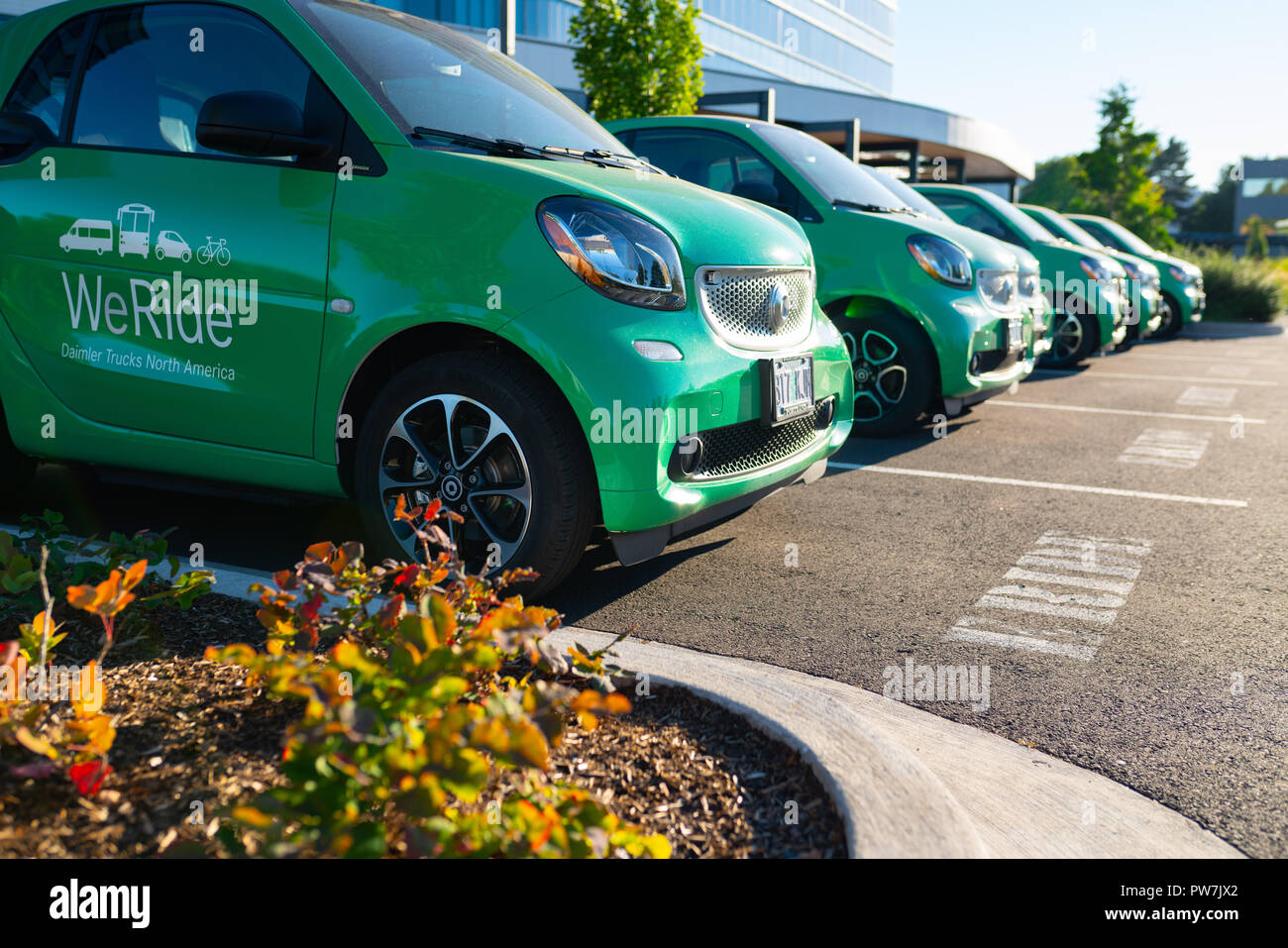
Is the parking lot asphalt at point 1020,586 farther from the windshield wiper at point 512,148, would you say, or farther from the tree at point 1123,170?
the tree at point 1123,170

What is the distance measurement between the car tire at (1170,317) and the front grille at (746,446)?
14729 millimetres

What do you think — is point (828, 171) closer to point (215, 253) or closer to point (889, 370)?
point (889, 370)

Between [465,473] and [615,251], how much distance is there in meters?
0.82

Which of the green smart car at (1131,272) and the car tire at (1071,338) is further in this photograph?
the green smart car at (1131,272)

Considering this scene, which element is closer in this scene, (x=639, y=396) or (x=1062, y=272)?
(x=639, y=396)

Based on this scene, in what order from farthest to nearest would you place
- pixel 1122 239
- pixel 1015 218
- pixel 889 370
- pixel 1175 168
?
pixel 1175 168 < pixel 1122 239 < pixel 1015 218 < pixel 889 370

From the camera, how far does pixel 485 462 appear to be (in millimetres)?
3396

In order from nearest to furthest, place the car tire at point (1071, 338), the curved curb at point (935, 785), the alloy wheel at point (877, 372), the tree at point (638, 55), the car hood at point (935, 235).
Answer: the curved curb at point (935, 785), the car hood at point (935, 235), the alloy wheel at point (877, 372), the car tire at point (1071, 338), the tree at point (638, 55)

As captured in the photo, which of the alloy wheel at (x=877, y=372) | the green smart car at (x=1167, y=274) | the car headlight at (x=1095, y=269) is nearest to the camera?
the alloy wheel at (x=877, y=372)

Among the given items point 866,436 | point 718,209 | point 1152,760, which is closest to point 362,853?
point 1152,760

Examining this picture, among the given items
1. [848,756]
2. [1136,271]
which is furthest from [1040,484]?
[1136,271]

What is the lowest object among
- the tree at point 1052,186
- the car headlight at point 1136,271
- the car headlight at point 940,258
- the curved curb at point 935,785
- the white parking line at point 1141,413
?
the curved curb at point 935,785

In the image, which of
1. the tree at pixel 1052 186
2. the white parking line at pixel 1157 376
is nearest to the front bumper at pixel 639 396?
the white parking line at pixel 1157 376

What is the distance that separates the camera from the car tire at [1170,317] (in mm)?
16859
